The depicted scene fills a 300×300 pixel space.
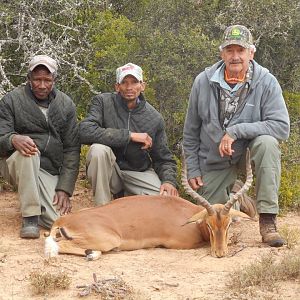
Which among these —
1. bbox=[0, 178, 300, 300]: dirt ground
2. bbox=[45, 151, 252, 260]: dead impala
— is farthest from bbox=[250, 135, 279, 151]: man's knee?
bbox=[0, 178, 300, 300]: dirt ground

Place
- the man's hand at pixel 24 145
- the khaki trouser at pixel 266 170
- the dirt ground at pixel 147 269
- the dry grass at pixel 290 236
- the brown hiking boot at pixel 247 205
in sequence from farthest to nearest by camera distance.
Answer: the brown hiking boot at pixel 247 205 → the man's hand at pixel 24 145 → the khaki trouser at pixel 266 170 → the dry grass at pixel 290 236 → the dirt ground at pixel 147 269

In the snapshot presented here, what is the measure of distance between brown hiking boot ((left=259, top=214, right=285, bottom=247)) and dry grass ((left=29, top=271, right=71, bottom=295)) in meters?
2.03

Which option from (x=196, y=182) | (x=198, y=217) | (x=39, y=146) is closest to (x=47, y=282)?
(x=198, y=217)

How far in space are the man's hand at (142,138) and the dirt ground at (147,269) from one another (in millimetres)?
1288

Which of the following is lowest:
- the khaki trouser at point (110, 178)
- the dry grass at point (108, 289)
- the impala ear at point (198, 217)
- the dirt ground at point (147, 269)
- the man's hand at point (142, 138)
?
the dirt ground at point (147, 269)

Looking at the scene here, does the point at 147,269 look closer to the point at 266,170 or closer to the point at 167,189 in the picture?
the point at 266,170

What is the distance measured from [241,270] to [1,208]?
353 centimetres

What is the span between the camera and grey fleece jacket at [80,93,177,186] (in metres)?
6.81

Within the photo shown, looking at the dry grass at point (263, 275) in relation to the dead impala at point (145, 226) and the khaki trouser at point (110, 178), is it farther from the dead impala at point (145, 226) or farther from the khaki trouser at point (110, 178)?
the khaki trouser at point (110, 178)

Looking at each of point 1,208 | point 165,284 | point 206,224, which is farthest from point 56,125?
point 165,284

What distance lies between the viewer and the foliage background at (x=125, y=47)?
27.2ft

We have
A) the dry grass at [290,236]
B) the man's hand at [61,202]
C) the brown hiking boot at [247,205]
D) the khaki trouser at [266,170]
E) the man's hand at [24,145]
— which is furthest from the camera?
the brown hiking boot at [247,205]

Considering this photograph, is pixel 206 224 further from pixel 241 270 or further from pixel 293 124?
pixel 293 124

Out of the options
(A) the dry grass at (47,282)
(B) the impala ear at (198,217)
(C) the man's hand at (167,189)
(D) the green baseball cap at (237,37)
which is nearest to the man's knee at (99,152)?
(C) the man's hand at (167,189)
